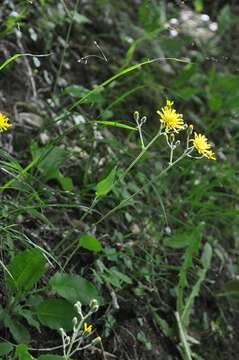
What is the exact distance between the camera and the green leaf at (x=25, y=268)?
1378mm

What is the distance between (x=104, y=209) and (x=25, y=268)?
0.61 meters

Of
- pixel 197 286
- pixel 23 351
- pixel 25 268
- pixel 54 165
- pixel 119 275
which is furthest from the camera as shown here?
pixel 197 286

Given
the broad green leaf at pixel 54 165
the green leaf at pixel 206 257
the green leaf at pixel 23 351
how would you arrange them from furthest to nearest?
the green leaf at pixel 206 257 < the broad green leaf at pixel 54 165 < the green leaf at pixel 23 351

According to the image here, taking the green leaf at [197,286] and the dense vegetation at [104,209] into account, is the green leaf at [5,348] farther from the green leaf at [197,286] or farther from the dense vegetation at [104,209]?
the green leaf at [197,286]

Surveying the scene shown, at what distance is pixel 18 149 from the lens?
2.00m

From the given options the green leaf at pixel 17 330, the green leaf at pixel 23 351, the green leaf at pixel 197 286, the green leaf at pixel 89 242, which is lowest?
the green leaf at pixel 197 286

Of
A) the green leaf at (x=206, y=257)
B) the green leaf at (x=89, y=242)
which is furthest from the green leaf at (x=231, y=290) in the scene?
the green leaf at (x=89, y=242)

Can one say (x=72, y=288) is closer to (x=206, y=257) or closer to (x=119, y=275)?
(x=119, y=275)

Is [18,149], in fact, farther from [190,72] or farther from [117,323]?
[190,72]

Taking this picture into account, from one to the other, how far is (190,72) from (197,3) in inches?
32.7

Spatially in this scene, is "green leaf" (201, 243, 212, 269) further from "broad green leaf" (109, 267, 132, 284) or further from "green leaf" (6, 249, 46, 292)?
"green leaf" (6, 249, 46, 292)

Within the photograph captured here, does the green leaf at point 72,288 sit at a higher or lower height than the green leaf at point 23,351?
lower

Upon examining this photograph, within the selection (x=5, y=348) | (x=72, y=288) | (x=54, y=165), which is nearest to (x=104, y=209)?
(x=54, y=165)

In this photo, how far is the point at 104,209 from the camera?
196 centimetres
